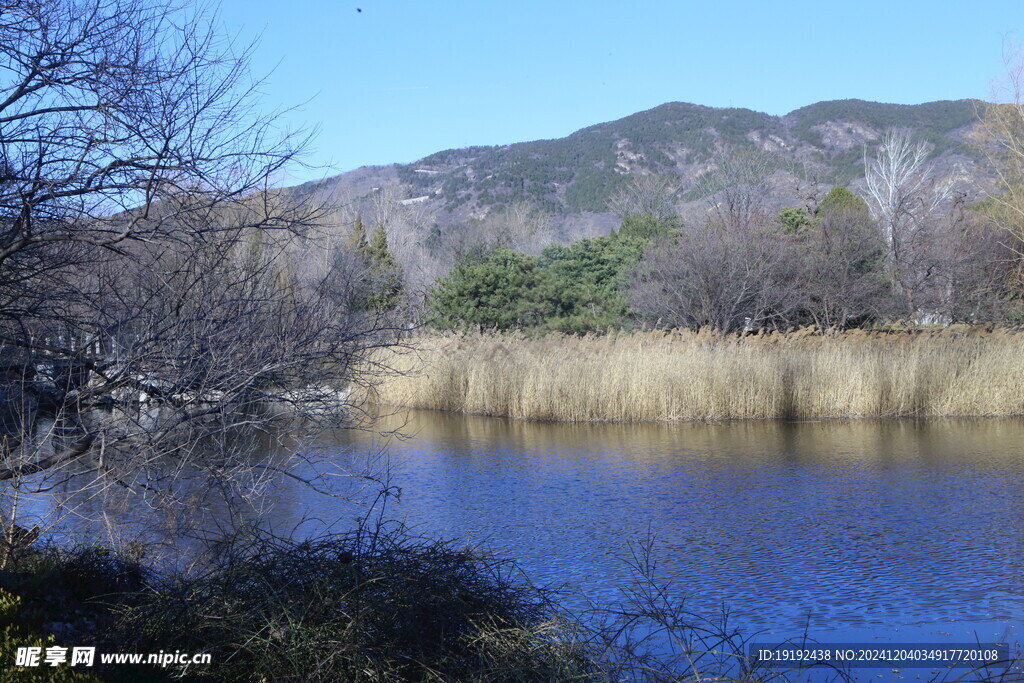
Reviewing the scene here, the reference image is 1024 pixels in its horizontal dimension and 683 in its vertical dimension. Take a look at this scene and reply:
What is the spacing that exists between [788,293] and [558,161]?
3527 inches

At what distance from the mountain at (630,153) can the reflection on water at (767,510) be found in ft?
239

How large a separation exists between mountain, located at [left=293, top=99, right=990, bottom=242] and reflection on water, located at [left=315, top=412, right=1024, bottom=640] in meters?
72.8

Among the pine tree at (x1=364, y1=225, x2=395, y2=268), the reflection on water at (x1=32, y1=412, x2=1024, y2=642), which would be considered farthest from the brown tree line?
the pine tree at (x1=364, y1=225, x2=395, y2=268)

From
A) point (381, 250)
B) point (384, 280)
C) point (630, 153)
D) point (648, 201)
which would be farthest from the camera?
point (630, 153)

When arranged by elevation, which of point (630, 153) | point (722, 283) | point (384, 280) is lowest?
point (722, 283)

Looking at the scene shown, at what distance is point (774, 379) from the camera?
14.2m

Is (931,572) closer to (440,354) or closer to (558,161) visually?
(440,354)

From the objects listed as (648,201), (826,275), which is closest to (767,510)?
(826,275)

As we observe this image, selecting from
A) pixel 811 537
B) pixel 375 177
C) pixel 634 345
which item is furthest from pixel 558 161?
pixel 811 537

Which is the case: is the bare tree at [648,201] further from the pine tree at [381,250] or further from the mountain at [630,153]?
the mountain at [630,153]

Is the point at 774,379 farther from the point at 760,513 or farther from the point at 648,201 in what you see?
the point at 648,201

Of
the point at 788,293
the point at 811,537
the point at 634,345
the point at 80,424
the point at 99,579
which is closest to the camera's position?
the point at 99,579

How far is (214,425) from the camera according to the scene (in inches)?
243

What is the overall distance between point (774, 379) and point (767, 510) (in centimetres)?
611
